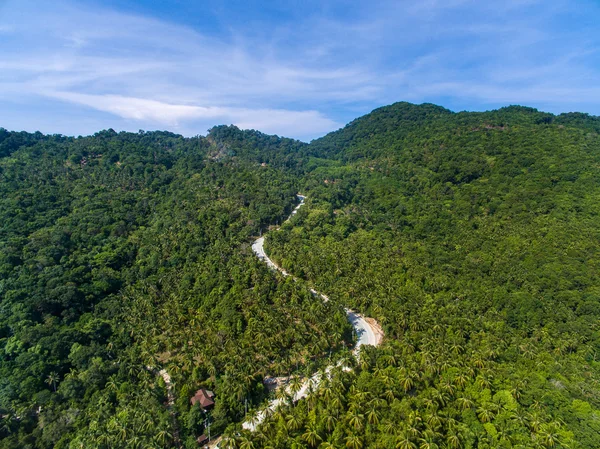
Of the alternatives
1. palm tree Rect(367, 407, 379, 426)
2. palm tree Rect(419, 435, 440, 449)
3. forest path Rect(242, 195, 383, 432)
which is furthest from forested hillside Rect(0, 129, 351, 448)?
palm tree Rect(419, 435, 440, 449)

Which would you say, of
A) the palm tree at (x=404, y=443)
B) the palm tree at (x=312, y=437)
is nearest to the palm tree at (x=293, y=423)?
the palm tree at (x=312, y=437)

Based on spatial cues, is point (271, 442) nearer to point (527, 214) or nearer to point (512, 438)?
point (512, 438)

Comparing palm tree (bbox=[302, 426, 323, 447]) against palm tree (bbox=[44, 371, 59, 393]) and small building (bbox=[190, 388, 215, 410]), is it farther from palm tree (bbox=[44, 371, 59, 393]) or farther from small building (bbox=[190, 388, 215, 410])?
palm tree (bbox=[44, 371, 59, 393])

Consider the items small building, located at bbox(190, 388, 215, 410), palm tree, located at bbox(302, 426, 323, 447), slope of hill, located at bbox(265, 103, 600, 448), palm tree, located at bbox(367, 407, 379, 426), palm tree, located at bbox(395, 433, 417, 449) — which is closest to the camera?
palm tree, located at bbox(395, 433, 417, 449)

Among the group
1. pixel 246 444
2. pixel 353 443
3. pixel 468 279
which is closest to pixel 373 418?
pixel 353 443

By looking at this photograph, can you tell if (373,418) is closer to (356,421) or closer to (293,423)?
(356,421)

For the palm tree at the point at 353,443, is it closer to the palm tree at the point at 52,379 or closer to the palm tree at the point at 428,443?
the palm tree at the point at 428,443

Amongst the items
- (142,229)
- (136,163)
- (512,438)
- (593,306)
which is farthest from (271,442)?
(136,163)
